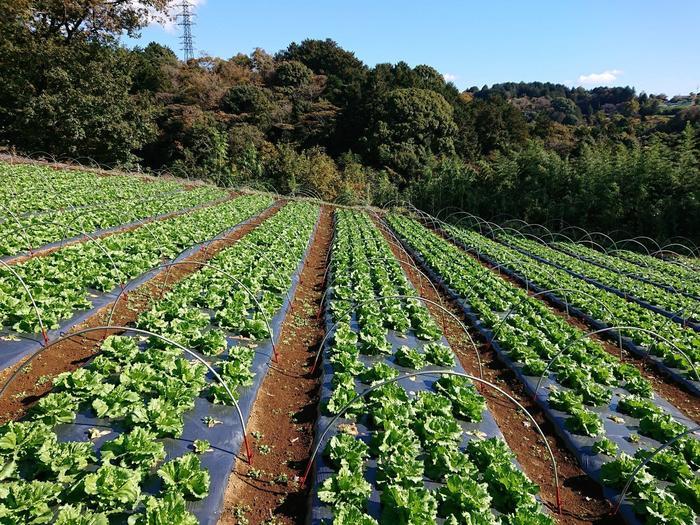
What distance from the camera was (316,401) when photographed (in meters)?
6.70

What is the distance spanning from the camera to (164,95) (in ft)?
142

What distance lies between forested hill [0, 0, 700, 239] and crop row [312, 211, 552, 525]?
72.0ft

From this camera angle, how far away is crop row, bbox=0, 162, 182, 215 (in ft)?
48.4

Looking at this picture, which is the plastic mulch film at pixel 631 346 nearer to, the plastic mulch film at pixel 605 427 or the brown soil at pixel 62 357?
the plastic mulch film at pixel 605 427

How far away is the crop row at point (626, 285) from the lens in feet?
39.1

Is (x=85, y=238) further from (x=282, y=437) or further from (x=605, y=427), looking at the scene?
(x=605, y=427)

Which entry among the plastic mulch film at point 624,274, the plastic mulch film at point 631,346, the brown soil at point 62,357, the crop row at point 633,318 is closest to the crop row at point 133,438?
the brown soil at point 62,357

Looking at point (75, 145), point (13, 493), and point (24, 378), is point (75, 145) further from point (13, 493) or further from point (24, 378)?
point (13, 493)

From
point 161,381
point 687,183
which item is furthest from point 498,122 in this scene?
point 161,381

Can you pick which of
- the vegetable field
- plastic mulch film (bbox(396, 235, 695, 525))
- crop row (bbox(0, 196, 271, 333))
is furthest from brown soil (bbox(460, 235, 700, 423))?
crop row (bbox(0, 196, 271, 333))

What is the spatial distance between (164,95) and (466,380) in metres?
45.6

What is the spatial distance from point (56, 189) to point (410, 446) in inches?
739

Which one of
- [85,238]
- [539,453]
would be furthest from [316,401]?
[85,238]

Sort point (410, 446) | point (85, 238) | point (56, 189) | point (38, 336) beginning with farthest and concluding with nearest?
point (56, 189) → point (85, 238) → point (38, 336) → point (410, 446)
